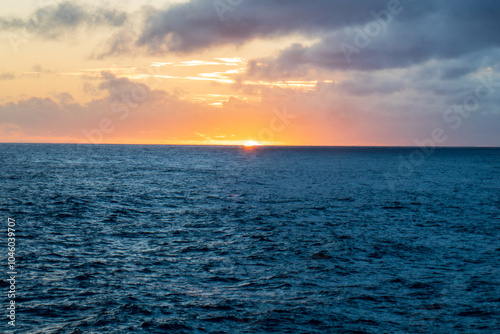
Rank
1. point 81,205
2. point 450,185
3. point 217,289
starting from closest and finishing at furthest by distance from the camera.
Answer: point 217,289
point 81,205
point 450,185

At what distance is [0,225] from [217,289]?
27441 millimetres

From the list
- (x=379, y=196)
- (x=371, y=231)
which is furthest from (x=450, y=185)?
(x=371, y=231)

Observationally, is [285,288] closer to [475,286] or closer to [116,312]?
[116,312]

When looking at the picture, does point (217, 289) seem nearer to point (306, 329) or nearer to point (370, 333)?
point (306, 329)

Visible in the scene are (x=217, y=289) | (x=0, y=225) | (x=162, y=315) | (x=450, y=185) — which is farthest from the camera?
(x=450, y=185)

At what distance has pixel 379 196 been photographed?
73375mm

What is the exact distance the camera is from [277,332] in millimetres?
20156

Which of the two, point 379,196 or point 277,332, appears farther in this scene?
point 379,196

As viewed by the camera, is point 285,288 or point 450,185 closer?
point 285,288

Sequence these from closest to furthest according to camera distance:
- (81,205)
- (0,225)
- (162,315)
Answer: (162,315) → (0,225) → (81,205)

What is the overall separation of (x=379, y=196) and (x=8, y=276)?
6006cm

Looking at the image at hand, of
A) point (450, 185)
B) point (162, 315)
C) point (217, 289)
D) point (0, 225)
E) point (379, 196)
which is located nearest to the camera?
point (162, 315)

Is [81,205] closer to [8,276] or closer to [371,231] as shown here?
[8,276]

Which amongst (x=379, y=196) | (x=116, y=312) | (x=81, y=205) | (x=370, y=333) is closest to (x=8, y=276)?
(x=116, y=312)
